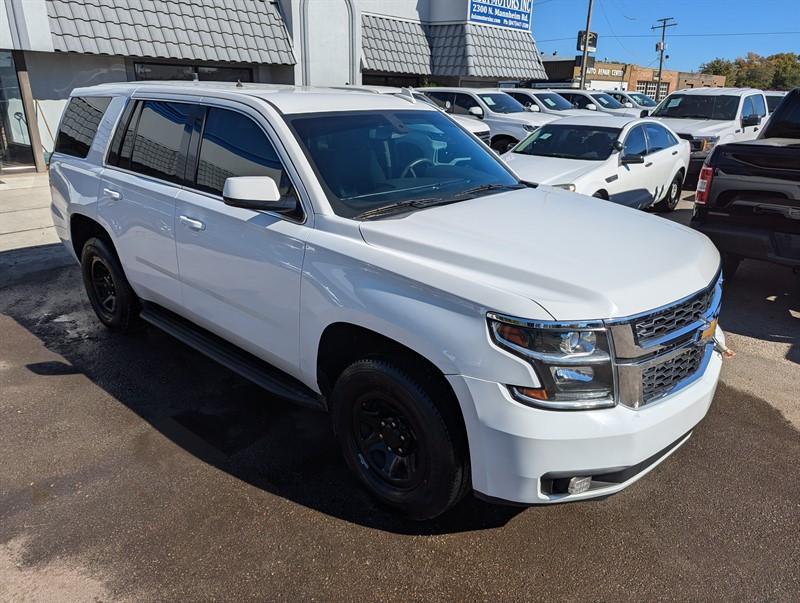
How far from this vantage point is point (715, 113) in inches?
531

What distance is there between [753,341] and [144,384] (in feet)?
16.2

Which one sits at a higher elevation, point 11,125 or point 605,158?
point 11,125

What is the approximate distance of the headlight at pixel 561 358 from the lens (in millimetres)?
2295

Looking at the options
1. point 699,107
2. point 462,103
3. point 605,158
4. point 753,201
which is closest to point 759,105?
point 699,107

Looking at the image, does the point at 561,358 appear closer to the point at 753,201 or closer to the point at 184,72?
the point at 753,201

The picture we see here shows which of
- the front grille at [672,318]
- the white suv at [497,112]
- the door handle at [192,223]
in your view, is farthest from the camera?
the white suv at [497,112]

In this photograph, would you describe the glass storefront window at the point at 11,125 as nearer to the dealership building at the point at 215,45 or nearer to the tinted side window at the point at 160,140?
the dealership building at the point at 215,45

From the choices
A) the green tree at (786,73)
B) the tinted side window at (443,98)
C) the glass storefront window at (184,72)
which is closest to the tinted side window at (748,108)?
the tinted side window at (443,98)

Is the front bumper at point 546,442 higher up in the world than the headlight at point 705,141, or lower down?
lower down

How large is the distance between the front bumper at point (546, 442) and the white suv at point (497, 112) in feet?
37.5

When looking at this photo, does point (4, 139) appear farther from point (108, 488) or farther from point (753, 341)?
point (753, 341)

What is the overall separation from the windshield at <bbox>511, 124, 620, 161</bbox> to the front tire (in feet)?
22.2

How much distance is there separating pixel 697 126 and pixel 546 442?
41.2 ft

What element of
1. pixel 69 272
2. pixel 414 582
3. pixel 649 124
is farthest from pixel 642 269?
pixel 649 124
